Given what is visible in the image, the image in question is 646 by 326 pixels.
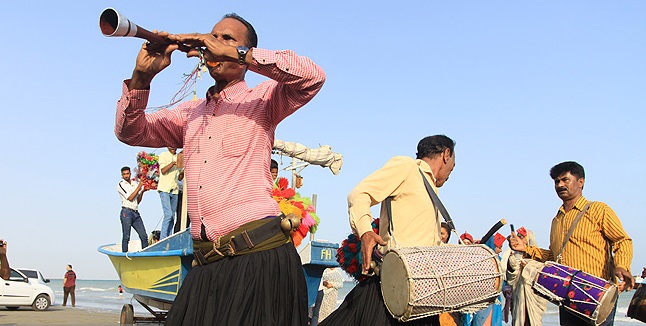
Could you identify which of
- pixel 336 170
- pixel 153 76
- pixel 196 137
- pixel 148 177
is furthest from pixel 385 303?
pixel 336 170

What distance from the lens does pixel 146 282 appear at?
1118 centimetres

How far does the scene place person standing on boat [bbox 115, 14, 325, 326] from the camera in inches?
122

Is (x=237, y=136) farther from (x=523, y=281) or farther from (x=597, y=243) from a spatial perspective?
(x=597, y=243)

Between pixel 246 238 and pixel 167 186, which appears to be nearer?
pixel 246 238

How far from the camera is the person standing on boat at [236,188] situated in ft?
10.1

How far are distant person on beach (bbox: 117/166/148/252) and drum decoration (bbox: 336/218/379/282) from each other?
7532 millimetres

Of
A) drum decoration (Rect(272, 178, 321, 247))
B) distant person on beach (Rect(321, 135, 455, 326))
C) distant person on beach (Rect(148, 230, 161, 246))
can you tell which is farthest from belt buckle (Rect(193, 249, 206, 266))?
distant person on beach (Rect(148, 230, 161, 246))

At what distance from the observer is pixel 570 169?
6.04 m

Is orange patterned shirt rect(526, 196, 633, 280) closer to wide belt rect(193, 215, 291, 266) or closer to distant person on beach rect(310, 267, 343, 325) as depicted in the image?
wide belt rect(193, 215, 291, 266)

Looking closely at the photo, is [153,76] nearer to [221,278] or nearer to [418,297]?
[221,278]

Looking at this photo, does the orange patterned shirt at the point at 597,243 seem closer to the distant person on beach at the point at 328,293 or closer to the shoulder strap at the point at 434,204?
the shoulder strap at the point at 434,204

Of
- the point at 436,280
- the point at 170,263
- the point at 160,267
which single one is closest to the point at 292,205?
the point at 436,280

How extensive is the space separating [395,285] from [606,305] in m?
2.06

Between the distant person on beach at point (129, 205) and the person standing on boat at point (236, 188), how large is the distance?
8776 millimetres
